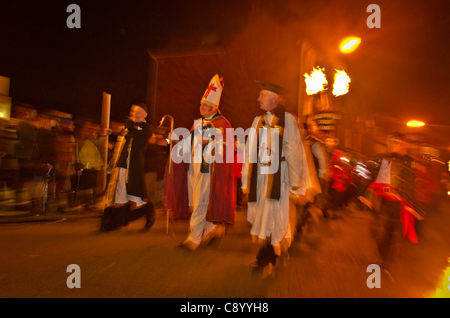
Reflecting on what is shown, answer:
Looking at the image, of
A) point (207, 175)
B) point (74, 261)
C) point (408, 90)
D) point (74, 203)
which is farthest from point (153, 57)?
point (408, 90)

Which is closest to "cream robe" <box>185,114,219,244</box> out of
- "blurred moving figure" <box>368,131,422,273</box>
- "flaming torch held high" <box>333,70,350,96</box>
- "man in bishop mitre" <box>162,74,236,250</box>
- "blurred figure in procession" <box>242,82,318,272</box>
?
"man in bishop mitre" <box>162,74,236,250</box>

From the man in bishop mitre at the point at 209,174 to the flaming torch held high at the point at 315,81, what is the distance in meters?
8.56

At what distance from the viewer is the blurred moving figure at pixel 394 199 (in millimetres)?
3977

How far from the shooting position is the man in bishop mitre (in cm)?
455

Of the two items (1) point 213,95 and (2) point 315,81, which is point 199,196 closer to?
(1) point 213,95

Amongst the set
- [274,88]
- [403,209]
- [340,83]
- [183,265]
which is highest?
Answer: [340,83]

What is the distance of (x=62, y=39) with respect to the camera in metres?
11.5

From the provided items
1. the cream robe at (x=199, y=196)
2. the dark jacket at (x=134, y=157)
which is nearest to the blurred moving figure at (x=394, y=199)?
the cream robe at (x=199, y=196)

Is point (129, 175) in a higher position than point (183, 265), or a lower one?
higher

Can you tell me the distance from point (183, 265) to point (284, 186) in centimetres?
150

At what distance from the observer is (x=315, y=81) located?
12859 mm

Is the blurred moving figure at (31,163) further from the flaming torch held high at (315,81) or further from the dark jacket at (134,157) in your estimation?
the flaming torch held high at (315,81)

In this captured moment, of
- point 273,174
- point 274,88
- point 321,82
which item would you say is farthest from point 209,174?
point 321,82

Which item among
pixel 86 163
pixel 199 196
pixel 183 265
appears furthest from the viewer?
pixel 86 163
